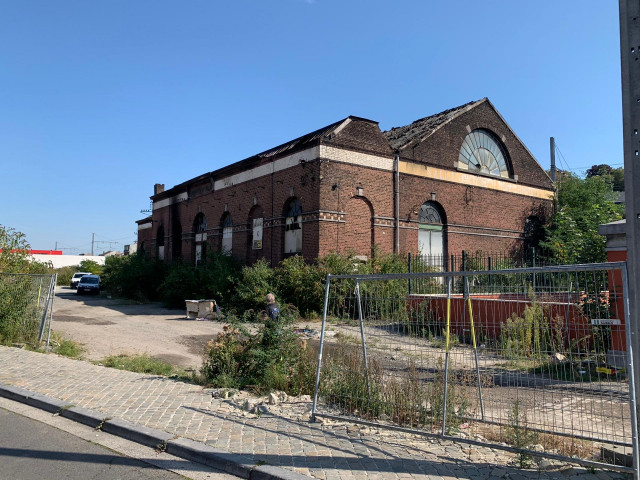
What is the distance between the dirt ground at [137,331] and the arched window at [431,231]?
35.4 ft

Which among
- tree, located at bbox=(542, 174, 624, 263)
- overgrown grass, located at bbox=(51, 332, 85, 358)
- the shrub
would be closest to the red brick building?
tree, located at bbox=(542, 174, 624, 263)

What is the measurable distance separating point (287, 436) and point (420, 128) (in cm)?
2260

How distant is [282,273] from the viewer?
65.2ft

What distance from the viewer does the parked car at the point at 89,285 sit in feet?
118

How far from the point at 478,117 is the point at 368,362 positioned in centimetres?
2317

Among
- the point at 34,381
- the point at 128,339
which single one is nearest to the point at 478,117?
the point at 128,339

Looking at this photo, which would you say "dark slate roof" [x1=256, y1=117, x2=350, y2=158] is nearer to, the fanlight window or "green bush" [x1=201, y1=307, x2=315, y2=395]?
the fanlight window

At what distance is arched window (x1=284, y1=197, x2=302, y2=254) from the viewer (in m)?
22.0

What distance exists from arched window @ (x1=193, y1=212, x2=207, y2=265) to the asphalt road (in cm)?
2462

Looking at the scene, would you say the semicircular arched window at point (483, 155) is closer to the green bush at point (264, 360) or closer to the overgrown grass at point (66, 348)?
the overgrown grass at point (66, 348)

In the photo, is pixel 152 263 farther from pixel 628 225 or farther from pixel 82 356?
pixel 628 225

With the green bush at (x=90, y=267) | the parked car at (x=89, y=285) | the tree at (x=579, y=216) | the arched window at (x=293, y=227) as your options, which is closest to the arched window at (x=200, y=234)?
the arched window at (x=293, y=227)

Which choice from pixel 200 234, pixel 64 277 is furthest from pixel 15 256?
pixel 64 277

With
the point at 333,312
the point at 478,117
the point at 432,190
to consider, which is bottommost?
the point at 333,312
